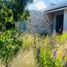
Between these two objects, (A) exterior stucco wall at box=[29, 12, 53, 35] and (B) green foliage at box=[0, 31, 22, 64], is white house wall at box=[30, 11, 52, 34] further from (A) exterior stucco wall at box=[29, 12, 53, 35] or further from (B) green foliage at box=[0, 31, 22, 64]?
(B) green foliage at box=[0, 31, 22, 64]

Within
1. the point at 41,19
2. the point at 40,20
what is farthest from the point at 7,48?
the point at 41,19

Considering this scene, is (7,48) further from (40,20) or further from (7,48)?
(40,20)

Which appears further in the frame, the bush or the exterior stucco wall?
the exterior stucco wall

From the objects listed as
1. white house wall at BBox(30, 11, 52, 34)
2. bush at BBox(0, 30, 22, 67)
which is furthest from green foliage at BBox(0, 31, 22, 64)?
white house wall at BBox(30, 11, 52, 34)

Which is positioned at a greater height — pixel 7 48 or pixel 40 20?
pixel 7 48

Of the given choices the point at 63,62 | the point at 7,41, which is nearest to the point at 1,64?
the point at 7,41

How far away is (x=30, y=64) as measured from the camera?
28.1 ft

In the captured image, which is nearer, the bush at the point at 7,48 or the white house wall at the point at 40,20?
the bush at the point at 7,48

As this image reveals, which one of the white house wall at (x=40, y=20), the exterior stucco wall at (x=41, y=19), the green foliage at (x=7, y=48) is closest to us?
the green foliage at (x=7, y=48)

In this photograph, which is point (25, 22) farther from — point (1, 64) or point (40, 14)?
point (1, 64)

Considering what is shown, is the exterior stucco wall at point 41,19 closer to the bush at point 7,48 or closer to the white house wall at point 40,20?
the white house wall at point 40,20

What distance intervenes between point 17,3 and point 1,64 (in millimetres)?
14449

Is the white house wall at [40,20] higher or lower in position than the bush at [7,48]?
lower

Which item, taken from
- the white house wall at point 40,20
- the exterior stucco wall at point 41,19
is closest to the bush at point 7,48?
the white house wall at point 40,20
